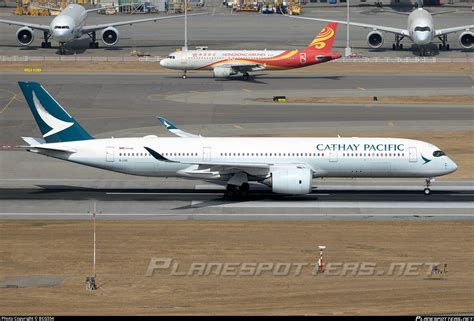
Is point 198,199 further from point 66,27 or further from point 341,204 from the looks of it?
point 66,27

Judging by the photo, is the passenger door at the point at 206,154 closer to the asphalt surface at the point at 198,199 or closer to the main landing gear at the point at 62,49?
the asphalt surface at the point at 198,199

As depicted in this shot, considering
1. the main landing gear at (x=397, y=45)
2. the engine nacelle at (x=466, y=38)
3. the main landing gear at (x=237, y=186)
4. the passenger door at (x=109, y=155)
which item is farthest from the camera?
the main landing gear at (x=397, y=45)

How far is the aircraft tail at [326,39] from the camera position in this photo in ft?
397

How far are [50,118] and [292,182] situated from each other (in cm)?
1559

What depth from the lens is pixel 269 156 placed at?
202 feet

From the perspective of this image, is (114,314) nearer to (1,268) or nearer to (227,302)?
(227,302)

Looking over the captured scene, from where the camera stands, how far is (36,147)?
61.2m

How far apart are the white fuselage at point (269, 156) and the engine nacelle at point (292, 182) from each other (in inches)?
58.7

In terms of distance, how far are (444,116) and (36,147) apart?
151ft

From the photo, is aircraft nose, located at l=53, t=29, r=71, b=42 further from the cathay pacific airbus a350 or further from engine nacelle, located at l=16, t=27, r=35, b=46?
the cathay pacific airbus a350

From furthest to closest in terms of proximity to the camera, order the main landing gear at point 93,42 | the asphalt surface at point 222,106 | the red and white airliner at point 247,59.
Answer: the main landing gear at point 93,42 < the red and white airliner at point 247,59 < the asphalt surface at point 222,106

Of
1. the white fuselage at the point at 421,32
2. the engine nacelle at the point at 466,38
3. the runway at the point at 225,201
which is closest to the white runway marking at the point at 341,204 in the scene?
the runway at the point at 225,201

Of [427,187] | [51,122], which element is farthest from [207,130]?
[427,187]

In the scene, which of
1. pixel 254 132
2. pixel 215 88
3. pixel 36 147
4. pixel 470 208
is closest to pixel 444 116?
pixel 254 132
